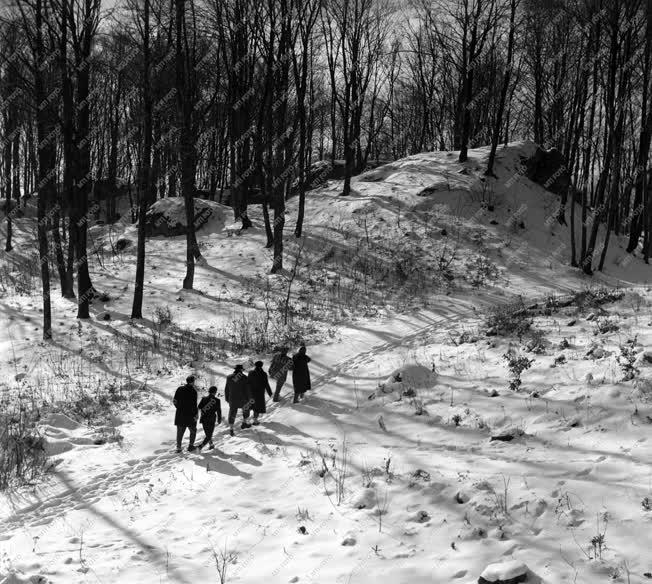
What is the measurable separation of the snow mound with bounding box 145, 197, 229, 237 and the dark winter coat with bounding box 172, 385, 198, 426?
68.7 ft

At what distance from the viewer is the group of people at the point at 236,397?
388 inches

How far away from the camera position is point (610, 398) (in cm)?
867

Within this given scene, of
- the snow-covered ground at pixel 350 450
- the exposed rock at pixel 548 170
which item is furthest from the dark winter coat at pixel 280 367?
the exposed rock at pixel 548 170

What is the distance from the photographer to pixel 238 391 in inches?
417

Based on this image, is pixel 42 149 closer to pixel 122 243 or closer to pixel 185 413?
pixel 122 243

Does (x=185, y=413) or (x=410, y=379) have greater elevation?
(x=410, y=379)

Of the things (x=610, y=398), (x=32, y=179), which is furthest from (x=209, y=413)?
(x=32, y=179)

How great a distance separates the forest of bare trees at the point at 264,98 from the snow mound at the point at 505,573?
603 inches

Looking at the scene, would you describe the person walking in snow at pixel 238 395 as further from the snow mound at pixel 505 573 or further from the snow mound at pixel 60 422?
the snow mound at pixel 505 573

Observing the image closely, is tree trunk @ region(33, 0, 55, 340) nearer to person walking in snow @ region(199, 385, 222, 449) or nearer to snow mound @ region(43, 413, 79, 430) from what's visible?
snow mound @ region(43, 413, 79, 430)

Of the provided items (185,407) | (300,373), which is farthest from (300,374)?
(185,407)

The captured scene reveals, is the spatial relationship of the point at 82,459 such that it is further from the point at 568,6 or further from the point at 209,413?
the point at 568,6

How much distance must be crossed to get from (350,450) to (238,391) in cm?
288

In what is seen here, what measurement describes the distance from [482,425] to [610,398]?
2124mm
